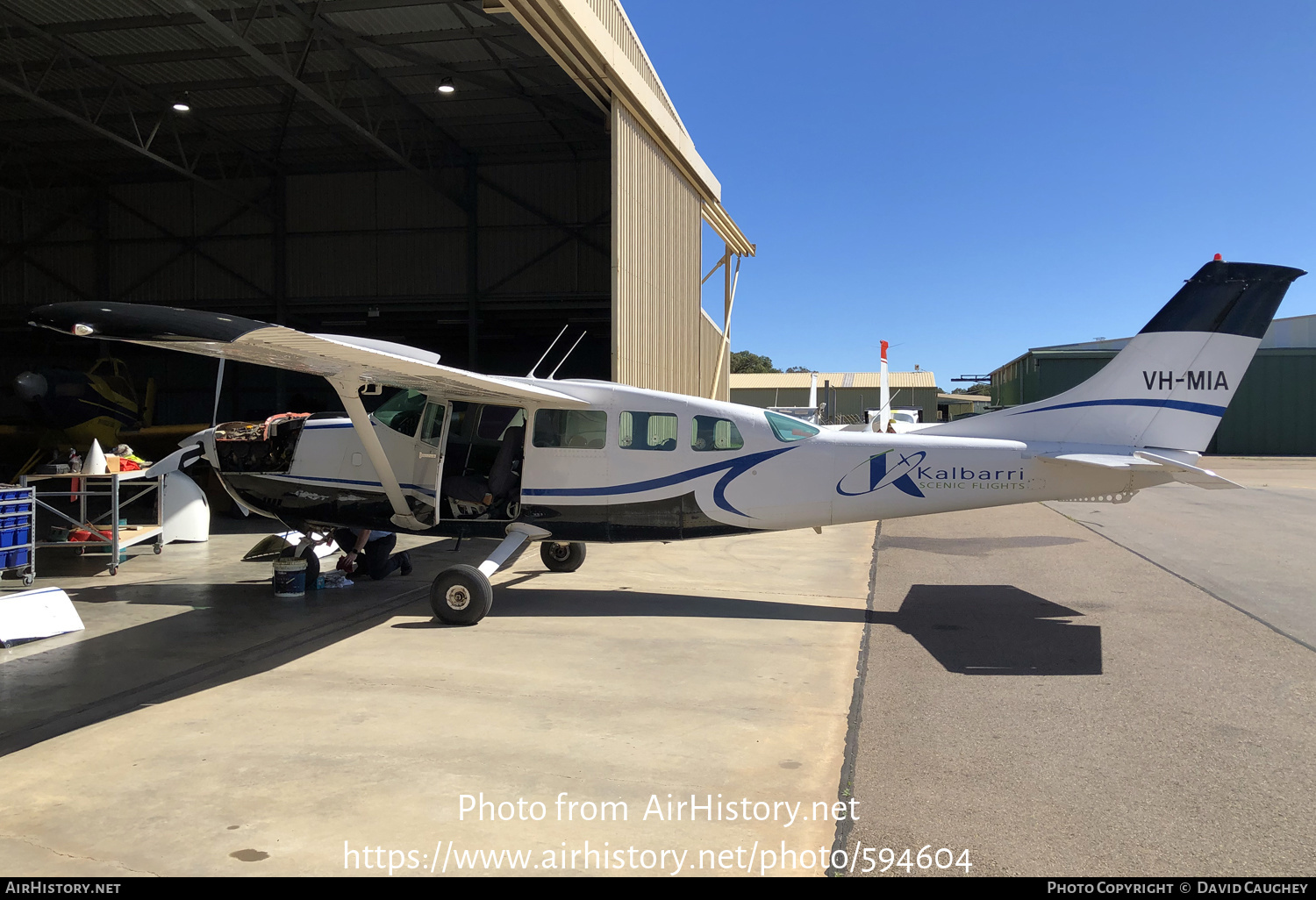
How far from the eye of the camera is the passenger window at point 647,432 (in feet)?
27.1

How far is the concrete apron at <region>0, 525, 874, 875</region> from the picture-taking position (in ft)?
11.3

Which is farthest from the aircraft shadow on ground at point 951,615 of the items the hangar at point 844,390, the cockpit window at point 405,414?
the hangar at point 844,390

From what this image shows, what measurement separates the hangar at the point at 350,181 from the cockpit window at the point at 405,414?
18.0ft

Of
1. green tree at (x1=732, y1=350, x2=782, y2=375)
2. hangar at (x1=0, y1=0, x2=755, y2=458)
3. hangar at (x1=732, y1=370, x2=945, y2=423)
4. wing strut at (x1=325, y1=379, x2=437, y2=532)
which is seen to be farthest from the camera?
green tree at (x1=732, y1=350, x2=782, y2=375)

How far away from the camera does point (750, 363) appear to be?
114m

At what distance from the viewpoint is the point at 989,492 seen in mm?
7727

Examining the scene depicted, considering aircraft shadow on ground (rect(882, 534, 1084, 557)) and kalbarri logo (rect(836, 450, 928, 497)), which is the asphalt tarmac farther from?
aircraft shadow on ground (rect(882, 534, 1084, 557))

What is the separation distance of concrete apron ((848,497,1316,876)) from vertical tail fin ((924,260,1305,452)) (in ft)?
5.88

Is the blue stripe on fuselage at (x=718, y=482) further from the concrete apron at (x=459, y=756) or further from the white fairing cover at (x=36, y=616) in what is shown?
the white fairing cover at (x=36, y=616)

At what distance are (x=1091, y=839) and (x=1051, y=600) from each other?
17.7 feet

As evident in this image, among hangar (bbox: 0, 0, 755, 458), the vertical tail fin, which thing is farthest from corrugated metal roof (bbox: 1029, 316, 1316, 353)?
the vertical tail fin

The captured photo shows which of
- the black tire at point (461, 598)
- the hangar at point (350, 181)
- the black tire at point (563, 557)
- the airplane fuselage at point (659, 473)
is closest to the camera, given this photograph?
the black tire at point (461, 598)

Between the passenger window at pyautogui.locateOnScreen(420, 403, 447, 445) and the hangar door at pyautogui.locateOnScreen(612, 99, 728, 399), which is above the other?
the hangar door at pyautogui.locateOnScreen(612, 99, 728, 399)

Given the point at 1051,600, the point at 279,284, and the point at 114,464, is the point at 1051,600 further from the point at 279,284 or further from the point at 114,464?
the point at 279,284
